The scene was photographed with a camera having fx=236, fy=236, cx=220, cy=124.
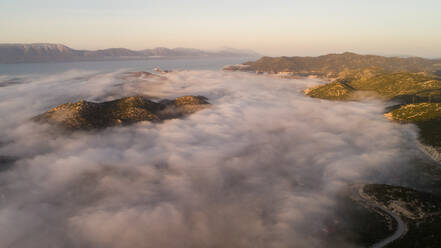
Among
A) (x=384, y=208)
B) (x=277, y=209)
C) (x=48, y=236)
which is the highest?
(x=384, y=208)

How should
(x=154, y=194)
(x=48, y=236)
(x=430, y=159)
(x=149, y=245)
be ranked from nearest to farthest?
1. (x=149, y=245)
2. (x=48, y=236)
3. (x=154, y=194)
4. (x=430, y=159)

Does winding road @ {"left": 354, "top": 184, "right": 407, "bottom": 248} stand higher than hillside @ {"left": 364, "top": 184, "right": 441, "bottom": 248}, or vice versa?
hillside @ {"left": 364, "top": 184, "right": 441, "bottom": 248}

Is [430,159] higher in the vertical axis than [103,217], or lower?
higher

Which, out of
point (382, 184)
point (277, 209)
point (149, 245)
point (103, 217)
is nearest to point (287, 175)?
point (277, 209)

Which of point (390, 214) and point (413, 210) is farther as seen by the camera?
point (413, 210)

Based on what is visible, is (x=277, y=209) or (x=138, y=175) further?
(x=138, y=175)

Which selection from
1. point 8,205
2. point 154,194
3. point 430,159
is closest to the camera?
point 8,205

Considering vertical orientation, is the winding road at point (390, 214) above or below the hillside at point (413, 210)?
below

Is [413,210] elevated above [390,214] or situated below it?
above

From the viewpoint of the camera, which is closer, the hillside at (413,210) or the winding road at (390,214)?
the hillside at (413,210)

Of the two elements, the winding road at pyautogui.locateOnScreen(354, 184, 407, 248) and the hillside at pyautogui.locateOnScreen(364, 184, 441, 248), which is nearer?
the hillside at pyautogui.locateOnScreen(364, 184, 441, 248)

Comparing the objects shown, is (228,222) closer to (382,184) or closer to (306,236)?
(306,236)
